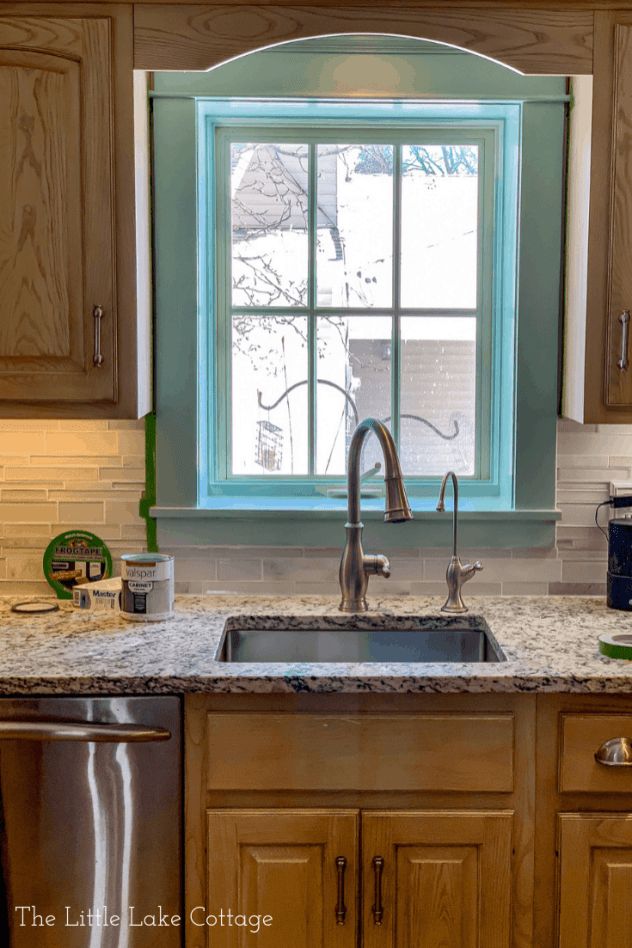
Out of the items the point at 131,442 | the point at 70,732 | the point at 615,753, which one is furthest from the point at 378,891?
the point at 131,442

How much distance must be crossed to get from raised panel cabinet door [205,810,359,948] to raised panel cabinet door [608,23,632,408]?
1.09 m

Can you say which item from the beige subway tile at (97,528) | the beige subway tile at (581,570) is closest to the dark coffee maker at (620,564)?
the beige subway tile at (581,570)

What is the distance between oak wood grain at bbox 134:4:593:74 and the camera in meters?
2.26

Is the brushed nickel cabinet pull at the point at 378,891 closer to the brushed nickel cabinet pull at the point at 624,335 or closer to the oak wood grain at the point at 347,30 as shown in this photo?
the brushed nickel cabinet pull at the point at 624,335

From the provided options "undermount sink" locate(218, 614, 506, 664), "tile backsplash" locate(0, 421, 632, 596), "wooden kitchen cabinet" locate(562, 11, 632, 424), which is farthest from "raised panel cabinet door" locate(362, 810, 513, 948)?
"wooden kitchen cabinet" locate(562, 11, 632, 424)

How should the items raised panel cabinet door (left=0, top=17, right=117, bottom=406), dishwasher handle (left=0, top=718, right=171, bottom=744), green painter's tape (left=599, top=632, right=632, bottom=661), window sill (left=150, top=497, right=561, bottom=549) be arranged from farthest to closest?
window sill (left=150, top=497, right=561, bottom=549) → raised panel cabinet door (left=0, top=17, right=117, bottom=406) → green painter's tape (left=599, top=632, right=632, bottom=661) → dishwasher handle (left=0, top=718, right=171, bottom=744)

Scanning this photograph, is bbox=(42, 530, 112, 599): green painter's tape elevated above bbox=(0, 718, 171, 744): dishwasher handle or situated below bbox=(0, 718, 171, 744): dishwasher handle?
above

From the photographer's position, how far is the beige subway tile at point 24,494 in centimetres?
264

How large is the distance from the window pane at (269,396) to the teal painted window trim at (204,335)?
11 centimetres

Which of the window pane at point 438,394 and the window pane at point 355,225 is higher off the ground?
the window pane at point 355,225

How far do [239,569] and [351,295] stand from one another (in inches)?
29.9

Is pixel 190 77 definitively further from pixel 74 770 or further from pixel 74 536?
pixel 74 770

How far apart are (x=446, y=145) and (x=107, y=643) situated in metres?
1.49

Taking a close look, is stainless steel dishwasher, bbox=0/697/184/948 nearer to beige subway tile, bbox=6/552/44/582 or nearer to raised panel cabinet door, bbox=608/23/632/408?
beige subway tile, bbox=6/552/44/582
